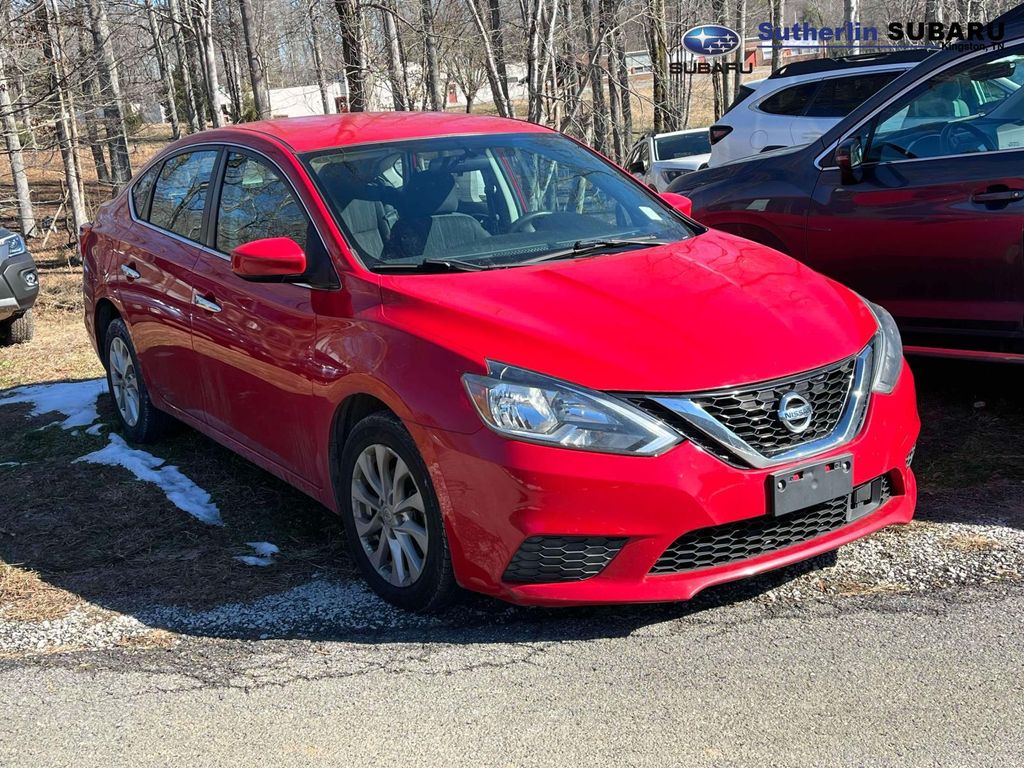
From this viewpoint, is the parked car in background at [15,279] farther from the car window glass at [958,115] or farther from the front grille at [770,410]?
the front grille at [770,410]

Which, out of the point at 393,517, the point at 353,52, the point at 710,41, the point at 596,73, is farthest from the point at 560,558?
the point at 710,41

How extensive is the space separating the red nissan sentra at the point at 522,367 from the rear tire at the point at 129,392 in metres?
0.91

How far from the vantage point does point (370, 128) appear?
5.11 meters

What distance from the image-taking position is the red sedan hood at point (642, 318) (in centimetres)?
357

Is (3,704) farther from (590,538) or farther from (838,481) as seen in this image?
(838,481)

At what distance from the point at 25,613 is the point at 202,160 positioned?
2348 millimetres

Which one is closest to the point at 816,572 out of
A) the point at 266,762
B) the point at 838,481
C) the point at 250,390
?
the point at 838,481

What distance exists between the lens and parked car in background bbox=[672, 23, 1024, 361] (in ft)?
17.4

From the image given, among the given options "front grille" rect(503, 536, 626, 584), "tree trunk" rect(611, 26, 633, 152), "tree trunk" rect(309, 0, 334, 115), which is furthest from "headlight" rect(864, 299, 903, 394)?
"tree trunk" rect(309, 0, 334, 115)

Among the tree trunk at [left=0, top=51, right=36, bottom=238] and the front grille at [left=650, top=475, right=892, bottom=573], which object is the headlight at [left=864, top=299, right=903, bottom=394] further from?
the tree trunk at [left=0, top=51, right=36, bottom=238]

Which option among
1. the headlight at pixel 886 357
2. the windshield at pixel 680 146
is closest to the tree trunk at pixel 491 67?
the windshield at pixel 680 146

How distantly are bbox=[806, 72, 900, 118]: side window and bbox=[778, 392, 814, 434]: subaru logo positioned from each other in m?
8.43

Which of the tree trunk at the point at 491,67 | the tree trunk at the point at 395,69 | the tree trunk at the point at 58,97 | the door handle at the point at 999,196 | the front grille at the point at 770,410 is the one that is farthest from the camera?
the tree trunk at the point at 395,69

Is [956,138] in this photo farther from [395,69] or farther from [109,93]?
[109,93]
